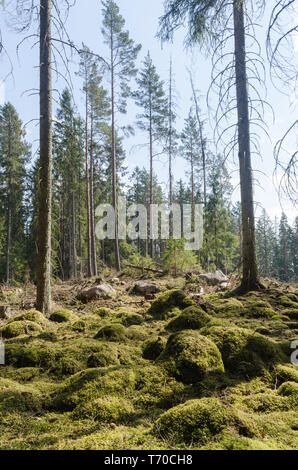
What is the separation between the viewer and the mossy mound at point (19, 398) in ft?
7.88

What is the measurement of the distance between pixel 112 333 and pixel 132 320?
112 centimetres

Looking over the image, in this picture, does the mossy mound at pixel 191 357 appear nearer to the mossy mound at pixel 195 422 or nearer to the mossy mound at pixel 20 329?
the mossy mound at pixel 195 422

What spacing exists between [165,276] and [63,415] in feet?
38.7

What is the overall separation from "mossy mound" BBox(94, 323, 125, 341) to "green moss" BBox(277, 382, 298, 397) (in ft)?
7.98

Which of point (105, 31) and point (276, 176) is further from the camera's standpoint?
point (105, 31)

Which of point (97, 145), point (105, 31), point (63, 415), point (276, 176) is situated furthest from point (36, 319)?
point (105, 31)

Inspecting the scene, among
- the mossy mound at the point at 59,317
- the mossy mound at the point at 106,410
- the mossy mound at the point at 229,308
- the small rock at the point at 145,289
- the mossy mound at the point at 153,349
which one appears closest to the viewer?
the mossy mound at the point at 106,410

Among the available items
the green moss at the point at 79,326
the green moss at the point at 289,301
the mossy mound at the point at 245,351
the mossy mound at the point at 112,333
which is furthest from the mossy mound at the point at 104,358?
the green moss at the point at 289,301

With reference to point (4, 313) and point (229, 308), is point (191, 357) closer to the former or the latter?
point (229, 308)

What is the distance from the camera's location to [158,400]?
2523 millimetres

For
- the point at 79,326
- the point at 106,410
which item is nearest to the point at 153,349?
the point at 106,410

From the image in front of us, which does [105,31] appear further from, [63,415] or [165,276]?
[63,415]

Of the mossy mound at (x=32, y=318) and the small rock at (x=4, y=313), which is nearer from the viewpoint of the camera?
the mossy mound at (x=32, y=318)

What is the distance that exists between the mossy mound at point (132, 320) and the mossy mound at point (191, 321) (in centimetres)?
91
